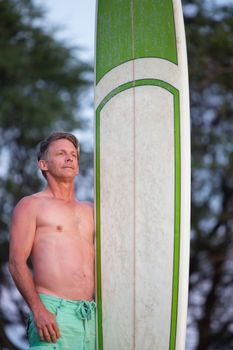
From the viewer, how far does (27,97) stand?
12672 millimetres

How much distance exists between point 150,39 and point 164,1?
0.21 m

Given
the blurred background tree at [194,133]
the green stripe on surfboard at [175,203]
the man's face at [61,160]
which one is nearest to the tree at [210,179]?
the blurred background tree at [194,133]

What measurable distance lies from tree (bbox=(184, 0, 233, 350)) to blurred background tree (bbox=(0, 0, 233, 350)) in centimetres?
1

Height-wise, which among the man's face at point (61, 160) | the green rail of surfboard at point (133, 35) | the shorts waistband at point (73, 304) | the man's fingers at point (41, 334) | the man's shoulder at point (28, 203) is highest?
the green rail of surfboard at point (133, 35)

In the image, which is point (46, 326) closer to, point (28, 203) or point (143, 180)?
point (28, 203)

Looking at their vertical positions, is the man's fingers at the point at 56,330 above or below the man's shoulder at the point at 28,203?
below

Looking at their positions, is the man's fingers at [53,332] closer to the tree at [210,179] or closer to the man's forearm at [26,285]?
the man's forearm at [26,285]

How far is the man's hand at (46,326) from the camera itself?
4.23 metres

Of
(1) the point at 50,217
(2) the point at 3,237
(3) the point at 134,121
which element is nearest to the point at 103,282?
(1) the point at 50,217

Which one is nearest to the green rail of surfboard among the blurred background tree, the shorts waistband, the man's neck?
the man's neck

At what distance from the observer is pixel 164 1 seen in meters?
4.91

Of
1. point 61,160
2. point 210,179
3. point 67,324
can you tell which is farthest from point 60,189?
point 210,179

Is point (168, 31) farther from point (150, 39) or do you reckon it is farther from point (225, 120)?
point (225, 120)

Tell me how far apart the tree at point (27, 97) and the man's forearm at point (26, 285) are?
794 centimetres
